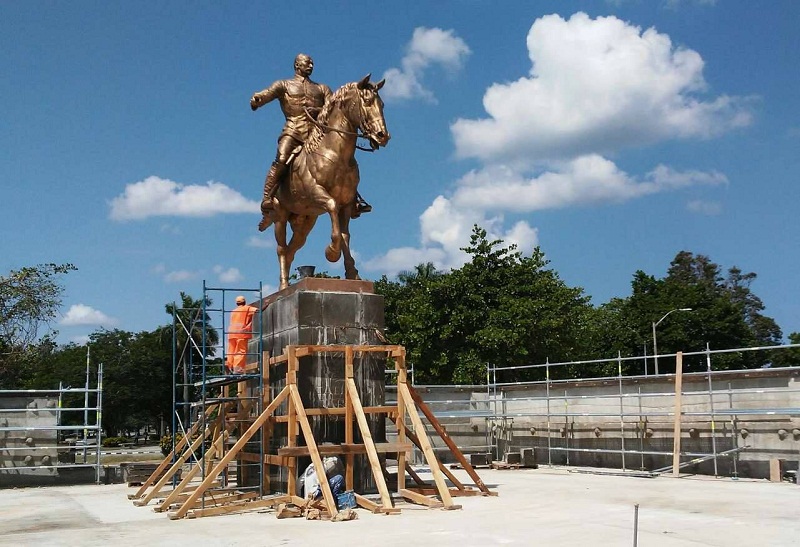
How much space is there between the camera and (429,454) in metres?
11.0

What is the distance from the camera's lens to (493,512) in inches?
400

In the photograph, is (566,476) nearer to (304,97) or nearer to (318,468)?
(318,468)

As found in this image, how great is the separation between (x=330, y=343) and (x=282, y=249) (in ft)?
9.71

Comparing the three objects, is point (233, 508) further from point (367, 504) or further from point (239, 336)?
point (239, 336)

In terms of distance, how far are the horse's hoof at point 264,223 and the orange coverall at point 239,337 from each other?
1.56 meters

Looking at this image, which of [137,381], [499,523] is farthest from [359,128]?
[137,381]

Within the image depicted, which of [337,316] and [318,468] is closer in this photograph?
[318,468]

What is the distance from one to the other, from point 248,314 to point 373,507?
442cm

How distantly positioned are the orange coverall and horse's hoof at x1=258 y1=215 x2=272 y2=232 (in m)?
1.56

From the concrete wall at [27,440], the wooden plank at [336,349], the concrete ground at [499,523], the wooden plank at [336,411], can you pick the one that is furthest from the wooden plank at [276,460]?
the concrete wall at [27,440]

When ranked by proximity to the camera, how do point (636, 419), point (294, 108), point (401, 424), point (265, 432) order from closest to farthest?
point (401, 424) → point (265, 432) → point (294, 108) → point (636, 419)

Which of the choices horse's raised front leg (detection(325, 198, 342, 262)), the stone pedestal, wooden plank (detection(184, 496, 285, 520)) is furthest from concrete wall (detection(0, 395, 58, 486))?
horse's raised front leg (detection(325, 198, 342, 262))

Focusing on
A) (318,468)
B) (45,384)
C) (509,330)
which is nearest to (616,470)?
(318,468)

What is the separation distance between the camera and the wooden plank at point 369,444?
401 inches
